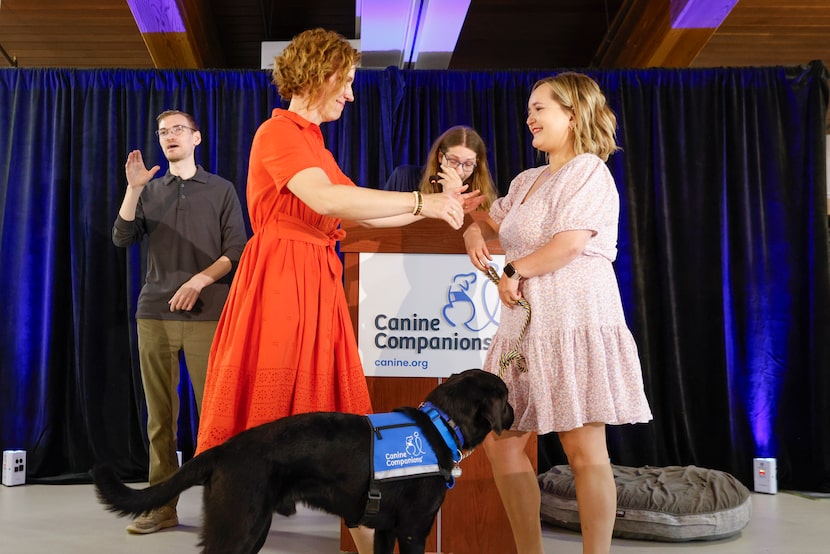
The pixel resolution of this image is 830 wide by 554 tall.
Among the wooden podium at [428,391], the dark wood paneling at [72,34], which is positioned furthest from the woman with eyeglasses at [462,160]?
the dark wood paneling at [72,34]

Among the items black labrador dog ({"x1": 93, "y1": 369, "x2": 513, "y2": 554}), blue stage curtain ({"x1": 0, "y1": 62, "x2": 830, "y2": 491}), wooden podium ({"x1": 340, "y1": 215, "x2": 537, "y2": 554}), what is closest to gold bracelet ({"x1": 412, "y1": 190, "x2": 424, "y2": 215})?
black labrador dog ({"x1": 93, "y1": 369, "x2": 513, "y2": 554})

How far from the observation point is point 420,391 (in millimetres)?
2904

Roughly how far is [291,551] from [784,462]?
3.69m

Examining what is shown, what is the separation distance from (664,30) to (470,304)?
384 cm

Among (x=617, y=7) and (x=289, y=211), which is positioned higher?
(x=617, y=7)

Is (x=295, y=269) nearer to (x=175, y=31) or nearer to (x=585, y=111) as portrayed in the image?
(x=585, y=111)

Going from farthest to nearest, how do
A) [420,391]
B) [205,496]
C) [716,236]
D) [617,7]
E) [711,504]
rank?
[617,7] < [716,236] < [711,504] < [420,391] < [205,496]

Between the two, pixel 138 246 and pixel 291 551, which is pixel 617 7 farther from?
pixel 291 551

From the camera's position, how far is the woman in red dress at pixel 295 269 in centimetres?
207

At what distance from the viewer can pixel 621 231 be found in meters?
5.63

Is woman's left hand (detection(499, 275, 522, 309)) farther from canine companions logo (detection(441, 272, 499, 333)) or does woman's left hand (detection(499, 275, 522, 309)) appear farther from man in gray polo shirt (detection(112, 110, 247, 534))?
man in gray polo shirt (detection(112, 110, 247, 534))

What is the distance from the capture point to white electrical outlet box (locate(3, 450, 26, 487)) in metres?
5.04

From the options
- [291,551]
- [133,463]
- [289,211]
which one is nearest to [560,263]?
[289,211]

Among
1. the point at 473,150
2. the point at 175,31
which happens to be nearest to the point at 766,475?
the point at 473,150
